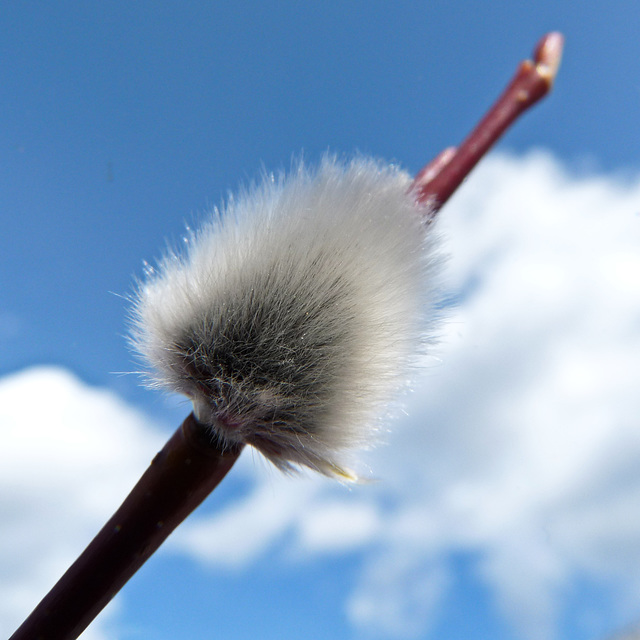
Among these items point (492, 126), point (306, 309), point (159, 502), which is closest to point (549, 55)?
point (492, 126)

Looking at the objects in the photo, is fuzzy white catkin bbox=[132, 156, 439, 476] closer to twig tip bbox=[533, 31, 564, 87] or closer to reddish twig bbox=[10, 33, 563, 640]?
reddish twig bbox=[10, 33, 563, 640]

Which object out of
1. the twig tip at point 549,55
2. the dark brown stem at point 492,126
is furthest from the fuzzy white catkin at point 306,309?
the twig tip at point 549,55

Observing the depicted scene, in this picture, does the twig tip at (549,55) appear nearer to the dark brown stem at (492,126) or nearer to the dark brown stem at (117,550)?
the dark brown stem at (492,126)

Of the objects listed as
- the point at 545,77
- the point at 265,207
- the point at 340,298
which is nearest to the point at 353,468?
the point at 340,298

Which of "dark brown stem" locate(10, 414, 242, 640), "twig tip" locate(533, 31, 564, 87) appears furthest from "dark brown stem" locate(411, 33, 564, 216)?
"dark brown stem" locate(10, 414, 242, 640)

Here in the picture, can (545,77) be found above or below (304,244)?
above

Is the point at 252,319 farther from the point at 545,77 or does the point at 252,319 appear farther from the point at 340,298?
the point at 545,77

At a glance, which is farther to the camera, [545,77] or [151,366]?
[151,366]
